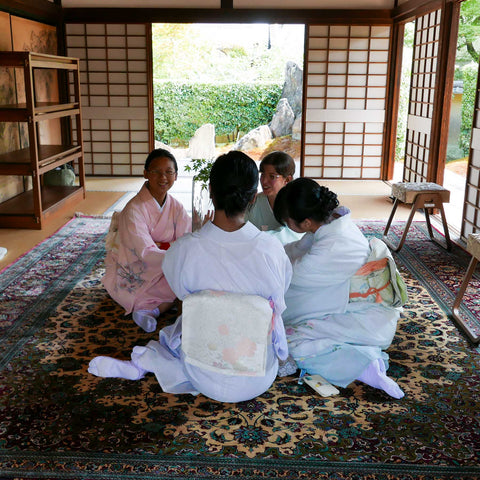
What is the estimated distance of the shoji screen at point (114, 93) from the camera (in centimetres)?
759

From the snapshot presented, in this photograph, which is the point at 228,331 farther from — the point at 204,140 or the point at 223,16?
the point at 204,140

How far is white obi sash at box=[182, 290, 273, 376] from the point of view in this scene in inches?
78.4

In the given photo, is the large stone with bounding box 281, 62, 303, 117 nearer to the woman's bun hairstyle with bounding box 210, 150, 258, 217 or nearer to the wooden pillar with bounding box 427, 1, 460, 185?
the wooden pillar with bounding box 427, 1, 460, 185

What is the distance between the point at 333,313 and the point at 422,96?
4.66 meters

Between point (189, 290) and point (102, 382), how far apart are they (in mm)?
636

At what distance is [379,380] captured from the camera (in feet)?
7.60

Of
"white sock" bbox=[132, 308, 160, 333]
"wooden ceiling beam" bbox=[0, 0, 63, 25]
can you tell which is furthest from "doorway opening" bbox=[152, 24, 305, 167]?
"white sock" bbox=[132, 308, 160, 333]

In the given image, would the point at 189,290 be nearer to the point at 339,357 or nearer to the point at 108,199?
the point at 339,357

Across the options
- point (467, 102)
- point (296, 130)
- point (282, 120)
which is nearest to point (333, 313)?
point (467, 102)

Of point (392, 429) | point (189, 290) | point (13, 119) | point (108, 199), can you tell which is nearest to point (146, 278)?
point (189, 290)

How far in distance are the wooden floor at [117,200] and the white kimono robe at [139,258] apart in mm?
1250

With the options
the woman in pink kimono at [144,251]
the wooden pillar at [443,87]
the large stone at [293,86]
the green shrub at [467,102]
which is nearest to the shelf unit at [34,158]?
the woman in pink kimono at [144,251]

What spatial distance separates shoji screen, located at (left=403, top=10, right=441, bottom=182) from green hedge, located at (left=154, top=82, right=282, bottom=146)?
6817 millimetres

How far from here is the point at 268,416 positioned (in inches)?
84.2
